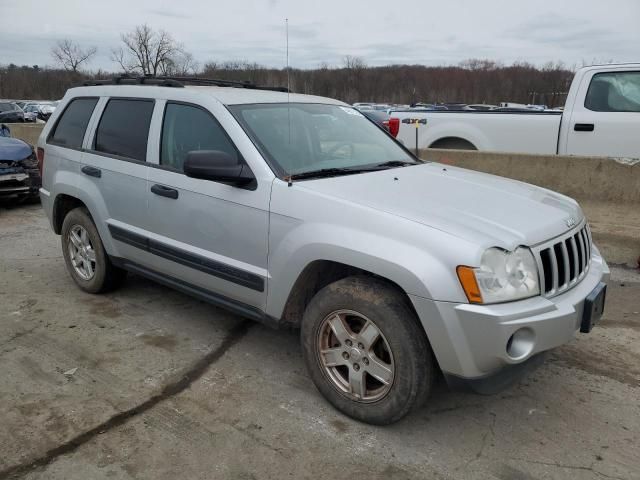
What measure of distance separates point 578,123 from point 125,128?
5.17 m

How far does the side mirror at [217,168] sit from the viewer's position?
3.21 metres

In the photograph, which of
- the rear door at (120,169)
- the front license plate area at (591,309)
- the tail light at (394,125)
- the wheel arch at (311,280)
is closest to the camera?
the front license plate area at (591,309)

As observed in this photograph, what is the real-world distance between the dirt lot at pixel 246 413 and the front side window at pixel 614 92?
3.11 meters

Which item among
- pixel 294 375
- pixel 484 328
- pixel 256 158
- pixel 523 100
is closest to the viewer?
pixel 484 328

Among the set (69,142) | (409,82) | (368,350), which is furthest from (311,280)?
(409,82)

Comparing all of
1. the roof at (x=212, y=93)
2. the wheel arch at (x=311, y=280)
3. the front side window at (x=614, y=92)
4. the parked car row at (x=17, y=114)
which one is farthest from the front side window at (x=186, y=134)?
the parked car row at (x=17, y=114)

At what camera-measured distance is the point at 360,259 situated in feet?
9.27

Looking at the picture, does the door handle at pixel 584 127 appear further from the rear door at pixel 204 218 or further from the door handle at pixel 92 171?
the door handle at pixel 92 171

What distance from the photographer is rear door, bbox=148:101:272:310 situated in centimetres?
335

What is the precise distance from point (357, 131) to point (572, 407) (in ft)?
7.63

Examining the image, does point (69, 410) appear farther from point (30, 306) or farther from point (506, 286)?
point (506, 286)

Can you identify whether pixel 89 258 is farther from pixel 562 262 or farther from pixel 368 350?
pixel 562 262

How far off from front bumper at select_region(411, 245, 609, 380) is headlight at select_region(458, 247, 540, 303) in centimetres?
4

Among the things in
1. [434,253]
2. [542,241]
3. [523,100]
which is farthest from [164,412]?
[523,100]
